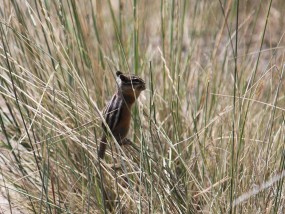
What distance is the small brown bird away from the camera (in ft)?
8.45

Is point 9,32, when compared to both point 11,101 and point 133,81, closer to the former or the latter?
point 11,101

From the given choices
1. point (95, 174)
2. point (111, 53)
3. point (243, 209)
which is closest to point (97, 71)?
point (111, 53)

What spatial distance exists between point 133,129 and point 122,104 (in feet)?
1.83

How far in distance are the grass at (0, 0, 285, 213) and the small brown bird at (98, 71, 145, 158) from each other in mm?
56

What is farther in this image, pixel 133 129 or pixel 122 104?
pixel 133 129

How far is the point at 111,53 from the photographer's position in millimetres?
3707

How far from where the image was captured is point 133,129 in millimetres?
3211

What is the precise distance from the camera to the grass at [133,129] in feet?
8.70

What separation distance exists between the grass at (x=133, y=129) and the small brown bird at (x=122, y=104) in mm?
56

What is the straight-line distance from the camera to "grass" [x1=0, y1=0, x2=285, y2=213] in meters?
2.65

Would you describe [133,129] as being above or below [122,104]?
below

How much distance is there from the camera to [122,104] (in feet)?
8.75

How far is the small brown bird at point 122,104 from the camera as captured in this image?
8.45 feet

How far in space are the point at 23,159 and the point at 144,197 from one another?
0.73 meters
